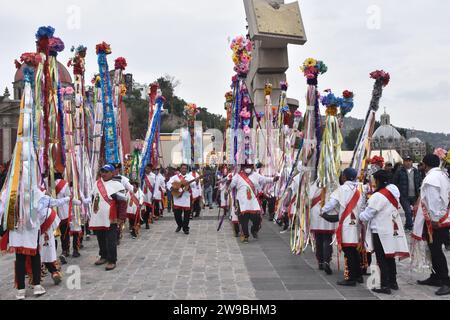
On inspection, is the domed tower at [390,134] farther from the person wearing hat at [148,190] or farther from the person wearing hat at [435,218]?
the person wearing hat at [435,218]

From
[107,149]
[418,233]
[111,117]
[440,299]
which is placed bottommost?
[440,299]

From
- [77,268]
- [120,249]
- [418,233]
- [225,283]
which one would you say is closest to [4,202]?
[77,268]

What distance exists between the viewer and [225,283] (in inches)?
258

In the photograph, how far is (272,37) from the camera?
61.8 ft

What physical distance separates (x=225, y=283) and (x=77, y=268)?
2.59 meters

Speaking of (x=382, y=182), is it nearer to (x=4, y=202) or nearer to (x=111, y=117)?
(x=4, y=202)

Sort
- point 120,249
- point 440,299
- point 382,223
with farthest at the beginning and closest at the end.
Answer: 1. point 120,249
2. point 382,223
3. point 440,299

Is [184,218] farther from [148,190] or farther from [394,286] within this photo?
[394,286]

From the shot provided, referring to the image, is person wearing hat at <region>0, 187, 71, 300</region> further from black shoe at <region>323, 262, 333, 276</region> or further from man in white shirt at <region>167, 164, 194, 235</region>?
man in white shirt at <region>167, 164, 194, 235</region>

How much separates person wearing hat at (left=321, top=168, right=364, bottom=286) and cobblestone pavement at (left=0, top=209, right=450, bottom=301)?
0.24 meters

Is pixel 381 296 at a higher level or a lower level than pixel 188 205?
lower

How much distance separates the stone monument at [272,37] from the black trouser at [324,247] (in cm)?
1262

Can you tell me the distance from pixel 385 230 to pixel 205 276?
8.66ft

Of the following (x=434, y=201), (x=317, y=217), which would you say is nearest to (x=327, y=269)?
(x=317, y=217)
